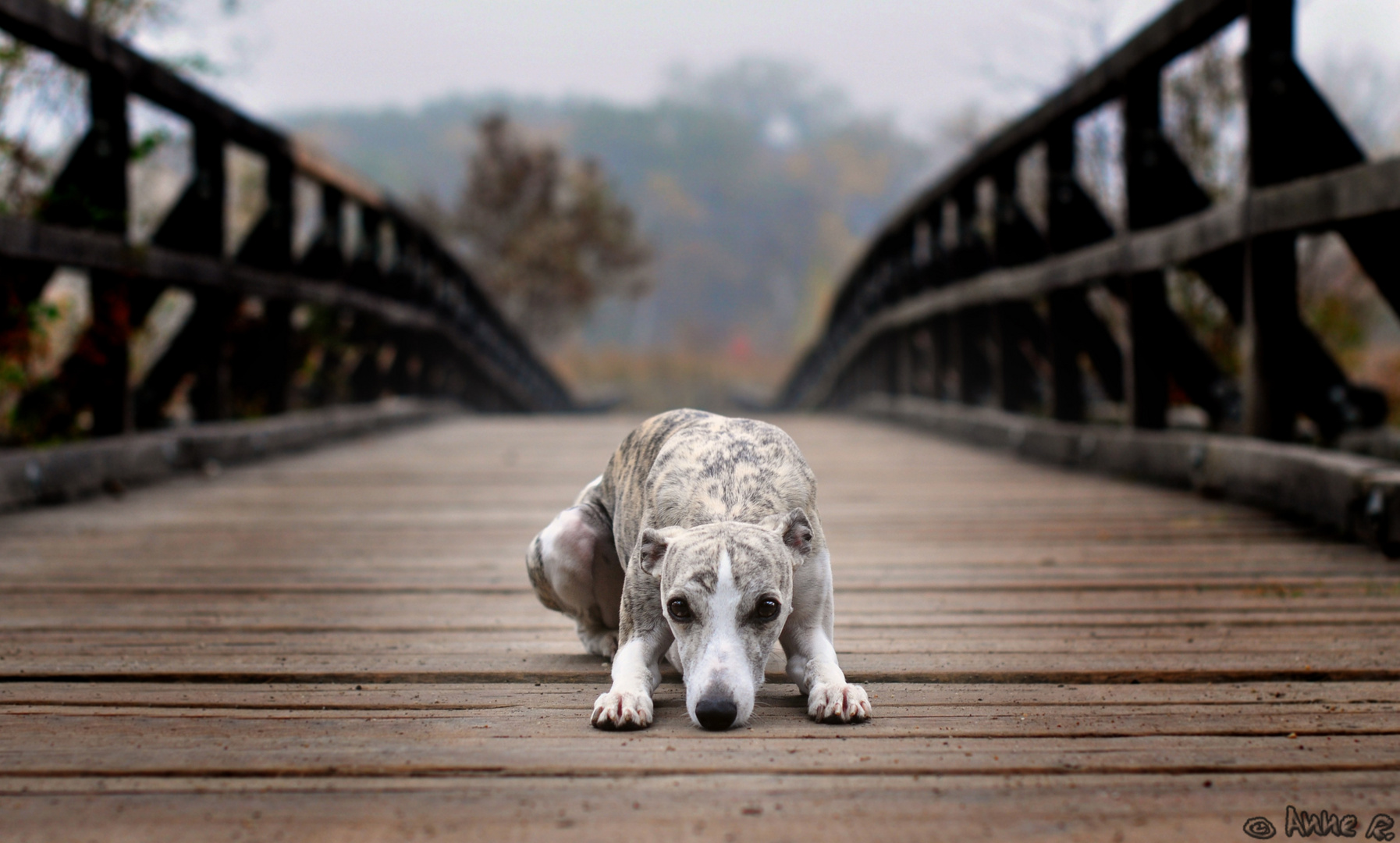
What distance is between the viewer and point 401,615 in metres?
3.38

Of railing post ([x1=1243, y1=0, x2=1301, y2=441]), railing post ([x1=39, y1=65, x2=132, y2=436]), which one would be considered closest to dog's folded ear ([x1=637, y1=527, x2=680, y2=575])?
railing post ([x1=1243, y1=0, x2=1301, y2=441])

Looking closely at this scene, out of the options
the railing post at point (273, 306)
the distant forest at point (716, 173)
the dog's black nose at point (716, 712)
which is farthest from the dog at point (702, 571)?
the distant forest at point (716, 173)

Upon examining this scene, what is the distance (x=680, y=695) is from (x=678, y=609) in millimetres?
382

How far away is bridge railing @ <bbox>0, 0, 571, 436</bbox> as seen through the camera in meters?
5.17

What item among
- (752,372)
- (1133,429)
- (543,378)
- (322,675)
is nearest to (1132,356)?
(1133,429)

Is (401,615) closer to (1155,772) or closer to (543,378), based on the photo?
(1155,772)

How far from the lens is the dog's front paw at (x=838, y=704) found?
90.1 inches

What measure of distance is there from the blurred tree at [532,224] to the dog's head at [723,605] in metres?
25.1

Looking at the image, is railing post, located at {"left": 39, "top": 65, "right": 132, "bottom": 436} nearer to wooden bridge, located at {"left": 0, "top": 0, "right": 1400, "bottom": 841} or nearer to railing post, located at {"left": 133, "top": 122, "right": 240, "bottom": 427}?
wooden bridge, located at {"left": 0, "top": 0, "right": 1400, "bottom": 841}

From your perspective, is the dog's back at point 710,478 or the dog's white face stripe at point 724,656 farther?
the dog's back at point 710,478

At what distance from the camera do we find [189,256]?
6398mm

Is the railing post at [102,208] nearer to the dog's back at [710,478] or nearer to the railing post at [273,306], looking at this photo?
the railing post at [273,306]

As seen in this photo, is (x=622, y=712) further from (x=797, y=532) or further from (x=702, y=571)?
(x=797, y=532)

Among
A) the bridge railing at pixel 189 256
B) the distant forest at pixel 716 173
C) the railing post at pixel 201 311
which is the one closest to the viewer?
the bridge railing at pixel 189 256
